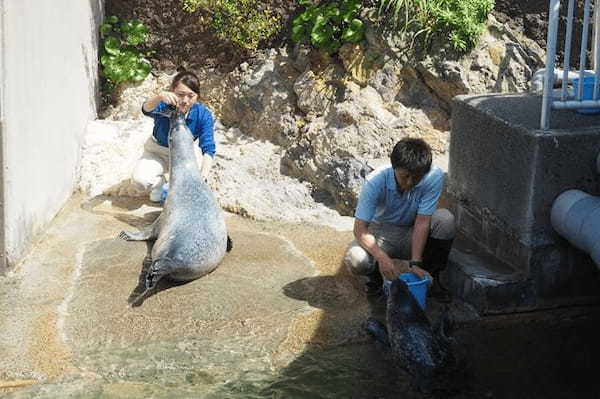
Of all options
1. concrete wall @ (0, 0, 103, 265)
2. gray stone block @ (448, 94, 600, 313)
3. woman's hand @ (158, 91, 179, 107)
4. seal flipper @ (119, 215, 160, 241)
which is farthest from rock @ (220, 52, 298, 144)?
gray stone block @ (448, 94, 600, 313)

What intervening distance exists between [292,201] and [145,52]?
2.92m

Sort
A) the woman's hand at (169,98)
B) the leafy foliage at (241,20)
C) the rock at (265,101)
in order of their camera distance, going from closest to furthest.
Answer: the woman's hand at (169,98), the rock at (265,101), the leafy foliage at (241,20)

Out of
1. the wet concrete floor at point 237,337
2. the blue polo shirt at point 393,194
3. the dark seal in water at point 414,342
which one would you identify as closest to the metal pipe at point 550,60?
the blue polo shirt at point 393,194

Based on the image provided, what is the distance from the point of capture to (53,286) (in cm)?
679

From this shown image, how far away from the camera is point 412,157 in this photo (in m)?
6.09

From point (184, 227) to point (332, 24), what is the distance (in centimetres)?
358

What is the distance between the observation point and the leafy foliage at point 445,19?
30.4 ft

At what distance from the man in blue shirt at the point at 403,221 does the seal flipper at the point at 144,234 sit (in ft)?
6.05

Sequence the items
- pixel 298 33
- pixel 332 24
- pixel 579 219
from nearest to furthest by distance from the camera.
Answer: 1. pixel 579 219
2. pixel 332 24
3. pixel 298 33

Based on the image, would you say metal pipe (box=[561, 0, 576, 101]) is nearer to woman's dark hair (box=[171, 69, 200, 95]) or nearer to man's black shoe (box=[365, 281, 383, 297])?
man's black shoe (box=[365, 281, 383, 297])

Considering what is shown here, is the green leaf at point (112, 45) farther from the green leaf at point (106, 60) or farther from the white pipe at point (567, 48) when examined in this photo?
the white pipe at point (567, 48)

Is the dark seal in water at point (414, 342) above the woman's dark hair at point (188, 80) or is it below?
below

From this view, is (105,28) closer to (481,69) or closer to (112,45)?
(112,45)

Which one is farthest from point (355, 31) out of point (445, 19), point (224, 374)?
point (224, 374)
